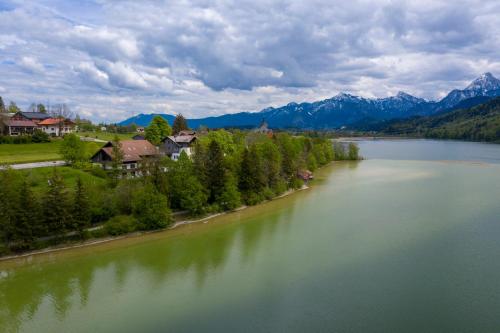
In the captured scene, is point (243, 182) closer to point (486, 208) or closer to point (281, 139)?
point (281, 139)

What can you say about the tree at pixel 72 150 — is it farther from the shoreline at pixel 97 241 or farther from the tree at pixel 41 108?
the tree at pixel 41 108

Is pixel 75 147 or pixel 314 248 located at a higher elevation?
pixel 75 147

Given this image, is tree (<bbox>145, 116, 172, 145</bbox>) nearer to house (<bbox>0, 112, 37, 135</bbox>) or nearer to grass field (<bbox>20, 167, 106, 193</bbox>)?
house (<bbox>0, 112, 37, 135</bbox>)

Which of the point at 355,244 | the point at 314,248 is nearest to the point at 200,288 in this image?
the point at 314,248

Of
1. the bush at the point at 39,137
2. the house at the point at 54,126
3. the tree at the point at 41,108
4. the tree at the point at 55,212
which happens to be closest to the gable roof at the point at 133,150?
the tree at the point at 55,212

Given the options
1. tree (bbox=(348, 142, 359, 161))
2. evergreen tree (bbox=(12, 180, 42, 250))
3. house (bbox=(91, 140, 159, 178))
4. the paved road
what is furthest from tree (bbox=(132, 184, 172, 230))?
tree (bbox=(348, 142, 359, 161))

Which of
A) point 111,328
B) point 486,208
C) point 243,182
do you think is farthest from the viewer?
point 243,182

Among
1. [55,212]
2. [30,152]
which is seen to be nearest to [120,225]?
[55,212]
